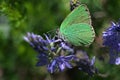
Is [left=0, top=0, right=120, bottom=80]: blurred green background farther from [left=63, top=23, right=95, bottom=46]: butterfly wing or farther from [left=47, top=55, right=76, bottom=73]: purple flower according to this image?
[left=63, top=23, right=95, bottom=46]: butterfly wing

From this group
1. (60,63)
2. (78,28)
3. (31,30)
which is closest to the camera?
(78,28)

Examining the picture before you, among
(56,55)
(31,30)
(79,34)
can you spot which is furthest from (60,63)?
(31,30)

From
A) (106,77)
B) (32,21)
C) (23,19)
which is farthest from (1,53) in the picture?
(106,77)

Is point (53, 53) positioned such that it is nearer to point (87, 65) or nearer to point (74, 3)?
point (87, 65)

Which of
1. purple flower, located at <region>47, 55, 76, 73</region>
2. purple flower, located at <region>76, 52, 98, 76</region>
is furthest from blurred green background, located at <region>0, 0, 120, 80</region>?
purple flower, located at <region>47, 55, 76, 73</region>

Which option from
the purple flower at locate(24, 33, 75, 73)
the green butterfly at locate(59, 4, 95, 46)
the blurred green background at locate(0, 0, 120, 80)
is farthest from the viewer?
the blurred green background at locate(0, 0, 120, 80)

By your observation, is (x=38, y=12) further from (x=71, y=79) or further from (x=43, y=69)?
(x=71, y=79)
